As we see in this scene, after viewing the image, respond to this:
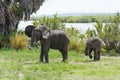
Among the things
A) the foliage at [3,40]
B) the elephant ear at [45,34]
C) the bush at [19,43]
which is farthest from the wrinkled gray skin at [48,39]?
the foliage at [3,40]

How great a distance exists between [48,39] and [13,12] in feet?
28.1

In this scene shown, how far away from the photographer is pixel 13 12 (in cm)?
2319

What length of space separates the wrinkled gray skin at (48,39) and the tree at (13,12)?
7390mm

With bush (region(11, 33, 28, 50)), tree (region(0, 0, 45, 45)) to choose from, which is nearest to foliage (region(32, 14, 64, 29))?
tree (region(0, 0, 45, 45))

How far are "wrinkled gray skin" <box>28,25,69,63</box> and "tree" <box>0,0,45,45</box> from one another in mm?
7390

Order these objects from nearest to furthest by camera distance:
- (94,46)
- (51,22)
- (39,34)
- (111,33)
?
(39,34) < (94,46) < (111,33) < (51,22)

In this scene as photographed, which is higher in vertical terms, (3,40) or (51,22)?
(51,22)

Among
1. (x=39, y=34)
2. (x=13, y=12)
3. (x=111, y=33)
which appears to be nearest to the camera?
(x=39, y=34)

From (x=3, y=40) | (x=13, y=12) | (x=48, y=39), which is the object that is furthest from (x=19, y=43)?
(x=48, y=39)

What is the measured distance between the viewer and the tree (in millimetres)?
22672

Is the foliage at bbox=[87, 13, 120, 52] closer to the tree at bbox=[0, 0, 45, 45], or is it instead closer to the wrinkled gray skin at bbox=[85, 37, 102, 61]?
the tree at bbox=[0, 0, 45, 45]

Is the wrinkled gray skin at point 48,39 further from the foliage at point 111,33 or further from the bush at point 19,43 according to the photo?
the foliage at point 111,33

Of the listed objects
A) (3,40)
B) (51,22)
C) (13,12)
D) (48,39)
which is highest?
(13,12)

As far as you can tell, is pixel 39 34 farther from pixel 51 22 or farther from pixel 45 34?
pixel 51 22
